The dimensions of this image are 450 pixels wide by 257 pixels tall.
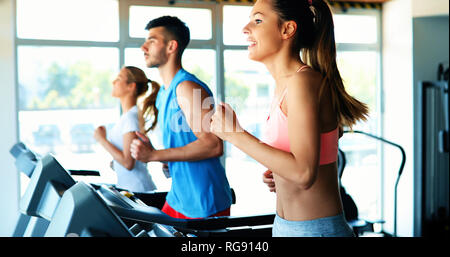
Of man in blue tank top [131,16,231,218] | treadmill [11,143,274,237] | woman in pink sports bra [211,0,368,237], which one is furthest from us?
man in blue tank top [131,16,231,218]

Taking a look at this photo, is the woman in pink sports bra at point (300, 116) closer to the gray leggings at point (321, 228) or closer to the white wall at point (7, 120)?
the gray leggings at point (321, 228)

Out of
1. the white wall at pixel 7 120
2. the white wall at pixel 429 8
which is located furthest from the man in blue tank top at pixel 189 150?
the white wall at pixel 429 8

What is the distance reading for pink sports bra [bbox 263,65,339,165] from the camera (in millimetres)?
1284

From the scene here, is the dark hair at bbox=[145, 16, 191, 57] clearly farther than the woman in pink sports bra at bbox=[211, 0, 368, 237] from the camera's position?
Yes

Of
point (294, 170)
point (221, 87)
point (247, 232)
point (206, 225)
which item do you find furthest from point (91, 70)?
Answer: point (294, 170)

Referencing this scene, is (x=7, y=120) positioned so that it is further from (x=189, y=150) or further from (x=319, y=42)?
(x=319, y=42)

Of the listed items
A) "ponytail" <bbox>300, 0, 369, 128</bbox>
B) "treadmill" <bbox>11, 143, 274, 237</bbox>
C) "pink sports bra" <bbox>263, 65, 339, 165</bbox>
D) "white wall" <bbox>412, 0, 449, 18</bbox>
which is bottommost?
"treadmill" <bbox>11, 143, 274, 237</bbox>

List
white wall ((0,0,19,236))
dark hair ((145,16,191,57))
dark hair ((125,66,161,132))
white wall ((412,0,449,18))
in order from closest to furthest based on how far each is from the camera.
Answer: dark hair ((145,16,191,57)) → dark hair ((125,66,161,132)) → white wall ((0,0,19,236)) → white wall ((412,0,449,18))

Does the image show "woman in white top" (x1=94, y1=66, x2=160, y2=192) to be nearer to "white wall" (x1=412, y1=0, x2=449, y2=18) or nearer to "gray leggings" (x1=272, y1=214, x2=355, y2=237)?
"gray leggings" (x1=272, y1=214, x2=355, y2=237)

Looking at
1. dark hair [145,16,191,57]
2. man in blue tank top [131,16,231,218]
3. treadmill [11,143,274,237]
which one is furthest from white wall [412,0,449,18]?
treadmill [11,143,274,237]

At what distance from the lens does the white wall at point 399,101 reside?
5543mm

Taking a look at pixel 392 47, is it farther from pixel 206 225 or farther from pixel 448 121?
pixel 206 225

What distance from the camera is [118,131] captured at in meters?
3.06

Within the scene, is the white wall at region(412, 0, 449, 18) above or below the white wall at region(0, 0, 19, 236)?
above
